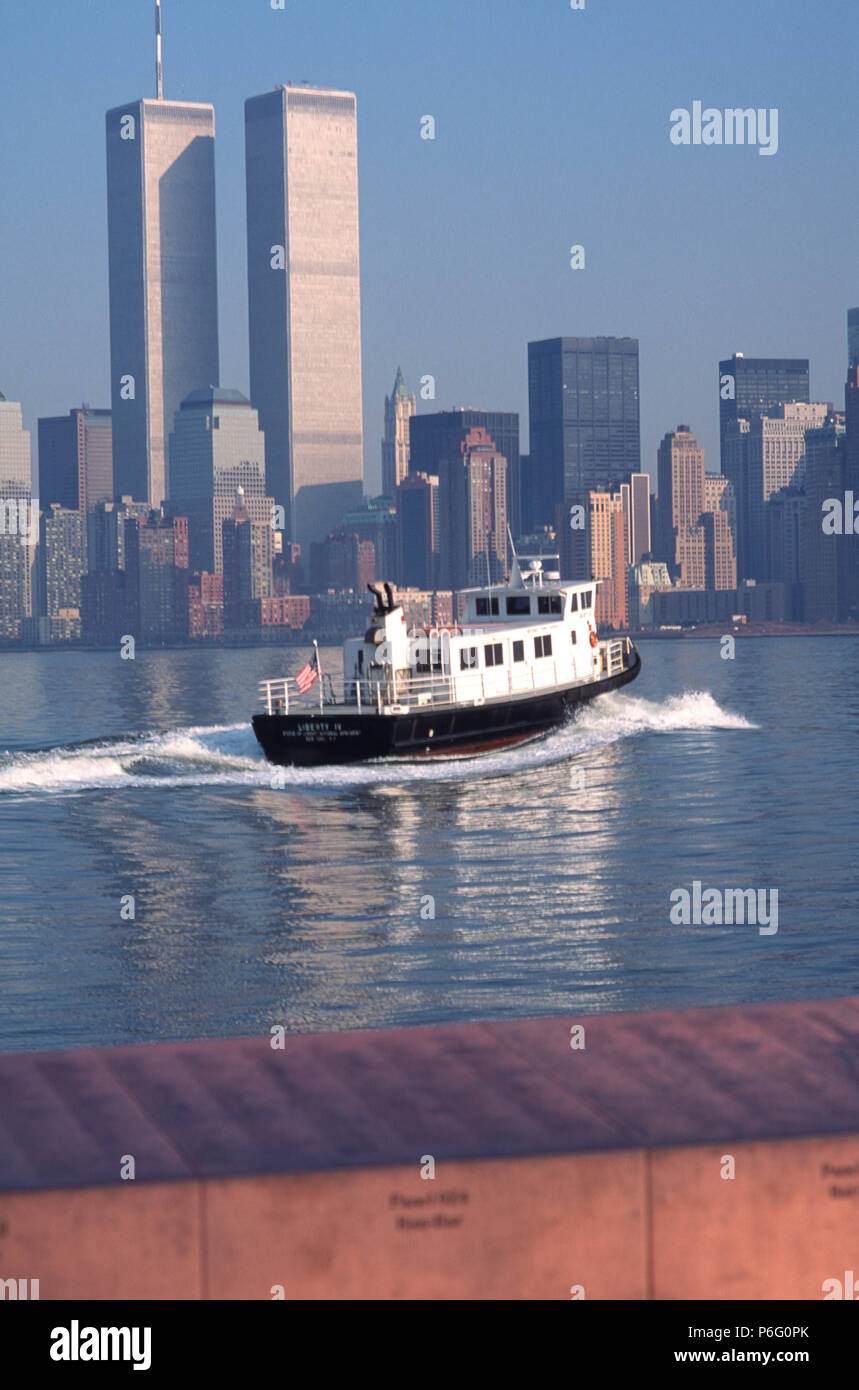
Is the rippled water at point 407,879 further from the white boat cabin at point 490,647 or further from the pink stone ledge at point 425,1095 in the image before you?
the pink stone ledge at point 425,1095

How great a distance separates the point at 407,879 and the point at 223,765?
21.3 metres

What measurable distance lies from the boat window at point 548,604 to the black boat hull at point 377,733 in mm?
7437

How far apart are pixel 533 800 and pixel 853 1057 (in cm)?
3645

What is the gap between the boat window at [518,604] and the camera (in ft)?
206

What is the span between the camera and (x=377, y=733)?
5212 cm

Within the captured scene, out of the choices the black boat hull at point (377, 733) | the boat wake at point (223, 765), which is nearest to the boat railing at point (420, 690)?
the black boat hull at point (377, 733)

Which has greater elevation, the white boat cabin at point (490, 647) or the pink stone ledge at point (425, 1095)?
the white boat cabin at point (490, 647)

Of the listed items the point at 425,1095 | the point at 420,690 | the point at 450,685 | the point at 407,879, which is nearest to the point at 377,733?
the point at 420,690

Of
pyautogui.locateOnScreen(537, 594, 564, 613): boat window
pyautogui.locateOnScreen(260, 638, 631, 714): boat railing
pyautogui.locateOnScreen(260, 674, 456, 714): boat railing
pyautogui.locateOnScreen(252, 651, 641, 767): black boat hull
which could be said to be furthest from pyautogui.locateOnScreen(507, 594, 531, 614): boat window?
pyautogui.locateOnScreen(260, 674, 456, 714): boat railing

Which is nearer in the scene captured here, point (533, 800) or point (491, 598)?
point (533, 800)

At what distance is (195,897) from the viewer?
33.2m
